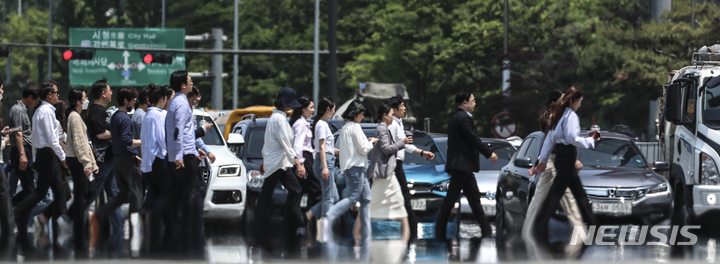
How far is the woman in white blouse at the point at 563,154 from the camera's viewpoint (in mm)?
10188

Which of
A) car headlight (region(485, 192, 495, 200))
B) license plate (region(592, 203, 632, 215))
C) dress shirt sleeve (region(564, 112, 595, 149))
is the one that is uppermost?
dress shirt sleeve (region(564, 112, 595, 149))

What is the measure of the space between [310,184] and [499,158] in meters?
4.39

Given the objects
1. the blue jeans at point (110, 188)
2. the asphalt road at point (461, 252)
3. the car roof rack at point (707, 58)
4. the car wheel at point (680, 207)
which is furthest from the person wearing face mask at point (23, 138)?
the car roof rack at point (707, 58)

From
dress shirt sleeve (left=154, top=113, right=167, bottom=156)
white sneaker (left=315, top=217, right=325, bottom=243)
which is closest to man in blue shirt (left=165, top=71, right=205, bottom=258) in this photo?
dress shirt sleeve (left=154, top=113, right=167, bottom=156)

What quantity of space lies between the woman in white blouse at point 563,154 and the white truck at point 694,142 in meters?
2.11

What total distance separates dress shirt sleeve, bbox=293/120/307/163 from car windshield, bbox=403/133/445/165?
2.56 metres

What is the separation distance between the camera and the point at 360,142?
1099 cm

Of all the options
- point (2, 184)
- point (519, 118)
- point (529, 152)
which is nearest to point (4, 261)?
point (2, 184)

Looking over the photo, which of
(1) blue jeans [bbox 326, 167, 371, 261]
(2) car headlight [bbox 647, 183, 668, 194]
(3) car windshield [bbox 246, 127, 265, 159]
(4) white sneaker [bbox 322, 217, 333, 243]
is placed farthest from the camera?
(3) car windshield [bbox 246, 127, 265, 159]

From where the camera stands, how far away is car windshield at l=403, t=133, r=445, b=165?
13811 mm

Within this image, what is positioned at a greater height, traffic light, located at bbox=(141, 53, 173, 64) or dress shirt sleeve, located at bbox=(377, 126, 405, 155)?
traffic light, located at bbox=(141, 53, 173, 64)

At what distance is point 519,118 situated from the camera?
95.0 ft

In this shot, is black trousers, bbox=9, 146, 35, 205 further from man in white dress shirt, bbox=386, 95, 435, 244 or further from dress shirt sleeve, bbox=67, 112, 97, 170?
man in white dress shirt, bbox=386, 95, 435, 244

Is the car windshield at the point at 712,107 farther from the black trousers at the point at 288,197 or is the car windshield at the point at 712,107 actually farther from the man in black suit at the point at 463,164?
the black trousers at the point at 288,197
